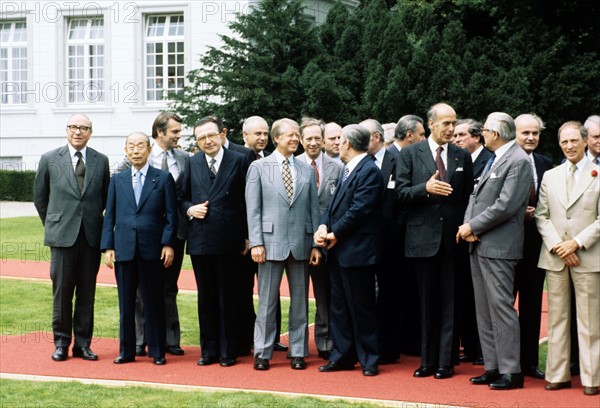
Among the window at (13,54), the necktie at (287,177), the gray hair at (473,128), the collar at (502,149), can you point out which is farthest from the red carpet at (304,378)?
the window at (13,54)

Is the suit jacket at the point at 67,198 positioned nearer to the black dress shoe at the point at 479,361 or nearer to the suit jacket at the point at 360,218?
the suit jacket at the point at 360,218

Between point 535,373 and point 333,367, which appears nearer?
point 535,373

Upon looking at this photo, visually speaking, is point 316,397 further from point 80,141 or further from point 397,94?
point 397,94

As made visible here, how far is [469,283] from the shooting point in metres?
9.71

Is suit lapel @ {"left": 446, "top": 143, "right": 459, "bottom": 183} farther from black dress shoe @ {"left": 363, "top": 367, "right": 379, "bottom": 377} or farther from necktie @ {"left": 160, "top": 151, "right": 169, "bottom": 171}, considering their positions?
necktie @ {"left": 160, "top": 151, "right": 169, "bottom": 171}

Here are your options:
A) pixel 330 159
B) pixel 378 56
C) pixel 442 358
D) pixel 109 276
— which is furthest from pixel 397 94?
pixel 442 358

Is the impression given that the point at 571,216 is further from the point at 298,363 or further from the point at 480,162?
the point at 298,363

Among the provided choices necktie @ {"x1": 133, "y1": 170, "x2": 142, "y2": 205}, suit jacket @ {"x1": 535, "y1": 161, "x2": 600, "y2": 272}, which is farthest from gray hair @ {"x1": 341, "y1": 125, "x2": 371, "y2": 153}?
necktie @ {"x1": 133, "y1": 170, "x2": 142, "y2": 205}

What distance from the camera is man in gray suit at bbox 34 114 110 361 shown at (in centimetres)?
993

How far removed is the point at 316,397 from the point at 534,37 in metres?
17.5

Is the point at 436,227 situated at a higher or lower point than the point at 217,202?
lower

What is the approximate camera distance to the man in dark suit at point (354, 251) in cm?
917

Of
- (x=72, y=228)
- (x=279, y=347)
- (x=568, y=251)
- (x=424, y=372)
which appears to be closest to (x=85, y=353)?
(x=72, y=228)

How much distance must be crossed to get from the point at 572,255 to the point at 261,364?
3.06m
